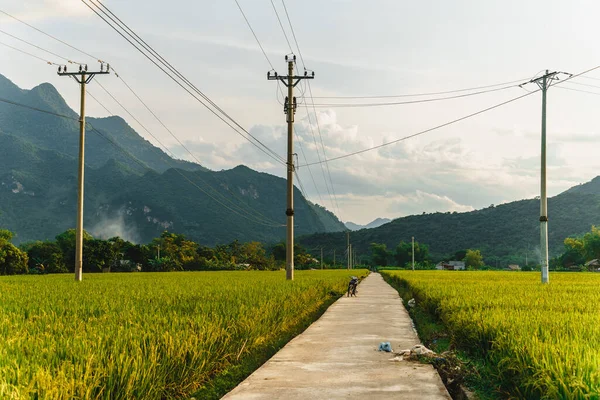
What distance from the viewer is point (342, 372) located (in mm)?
8125

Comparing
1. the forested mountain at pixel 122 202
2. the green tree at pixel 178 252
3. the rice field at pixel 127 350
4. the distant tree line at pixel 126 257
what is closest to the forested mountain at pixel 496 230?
the forested mountain at pixel 122 202

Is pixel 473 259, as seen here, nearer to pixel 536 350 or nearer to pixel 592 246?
pixel 592 246

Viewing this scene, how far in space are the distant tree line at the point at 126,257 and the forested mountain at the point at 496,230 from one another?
45.4 metres

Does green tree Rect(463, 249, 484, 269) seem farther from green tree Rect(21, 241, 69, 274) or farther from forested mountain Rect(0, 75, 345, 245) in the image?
green tree Rect(21, 241, 69, 274)

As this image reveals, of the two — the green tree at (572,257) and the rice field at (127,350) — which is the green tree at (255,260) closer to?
the green tree at (572,257)

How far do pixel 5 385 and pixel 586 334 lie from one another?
6.76m

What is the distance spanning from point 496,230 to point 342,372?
127m

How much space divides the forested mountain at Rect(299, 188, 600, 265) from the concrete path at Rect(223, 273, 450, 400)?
112 m

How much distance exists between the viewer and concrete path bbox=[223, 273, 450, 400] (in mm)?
6848

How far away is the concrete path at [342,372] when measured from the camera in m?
6.85

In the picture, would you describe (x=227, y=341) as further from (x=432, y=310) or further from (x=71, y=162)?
(x=71, y=162)

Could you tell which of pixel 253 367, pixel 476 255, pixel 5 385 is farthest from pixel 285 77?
pixel 476 255

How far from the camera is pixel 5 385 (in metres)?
3.82

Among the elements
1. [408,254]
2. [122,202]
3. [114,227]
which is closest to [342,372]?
[408,254]
